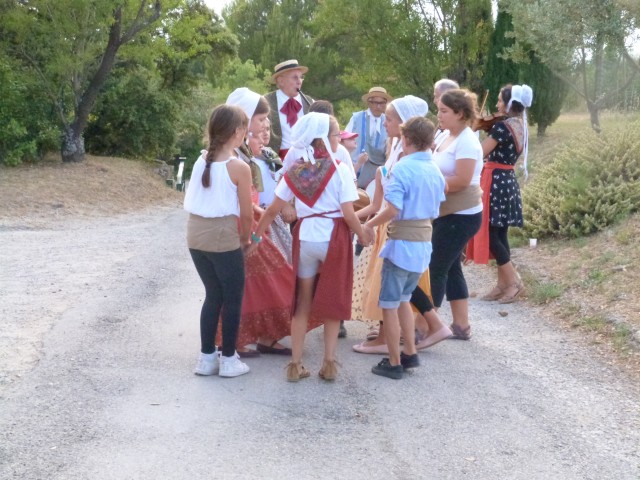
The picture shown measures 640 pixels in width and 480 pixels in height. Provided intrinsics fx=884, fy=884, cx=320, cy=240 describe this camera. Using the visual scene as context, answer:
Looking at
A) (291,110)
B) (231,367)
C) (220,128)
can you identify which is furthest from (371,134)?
(231,367)

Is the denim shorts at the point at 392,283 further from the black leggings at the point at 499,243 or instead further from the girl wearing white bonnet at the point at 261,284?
the black leggings at the point at 499,243

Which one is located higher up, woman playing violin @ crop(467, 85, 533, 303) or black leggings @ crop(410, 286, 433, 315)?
woman playing violin @ crop(467, 85, 533, 303)

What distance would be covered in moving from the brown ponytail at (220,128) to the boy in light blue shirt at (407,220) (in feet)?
3.44

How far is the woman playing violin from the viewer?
7.80 meters

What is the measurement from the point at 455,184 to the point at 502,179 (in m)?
1.89

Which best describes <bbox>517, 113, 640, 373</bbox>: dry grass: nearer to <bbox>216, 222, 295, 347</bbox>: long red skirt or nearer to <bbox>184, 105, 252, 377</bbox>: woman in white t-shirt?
<bbox>216, 222, 295, 347</bbox>: long red skirt

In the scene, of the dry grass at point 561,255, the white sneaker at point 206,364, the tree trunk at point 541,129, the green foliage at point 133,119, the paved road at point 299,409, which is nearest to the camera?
the paved road at point 299,409

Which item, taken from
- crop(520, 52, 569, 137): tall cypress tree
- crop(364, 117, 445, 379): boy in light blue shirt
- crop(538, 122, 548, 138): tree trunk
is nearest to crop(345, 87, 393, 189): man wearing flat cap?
crop(364, 117, 445, 379): boy in light blue shirt

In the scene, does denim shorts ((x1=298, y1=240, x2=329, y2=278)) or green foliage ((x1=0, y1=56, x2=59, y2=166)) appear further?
green foliage ((x1=0, y1=56, x2=59, y2=166))

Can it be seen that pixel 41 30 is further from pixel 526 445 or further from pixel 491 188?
pixel 526 445

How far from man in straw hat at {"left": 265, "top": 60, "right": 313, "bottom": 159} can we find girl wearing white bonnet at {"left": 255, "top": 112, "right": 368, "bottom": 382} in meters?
1.80

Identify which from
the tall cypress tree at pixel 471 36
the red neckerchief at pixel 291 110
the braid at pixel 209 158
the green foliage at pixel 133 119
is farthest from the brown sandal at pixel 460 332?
the tall cypress tree at pixel 471 36

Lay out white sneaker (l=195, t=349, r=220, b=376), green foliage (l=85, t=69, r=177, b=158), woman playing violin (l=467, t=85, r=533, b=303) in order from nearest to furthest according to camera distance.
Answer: white sneaker (l=195, t=349, r=220, b=376) → woman playing violin (l=467, t=85, r=533, b=303) → green foliage (l=85, t=69, r=177, b=158)

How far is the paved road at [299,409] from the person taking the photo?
4398 mm
